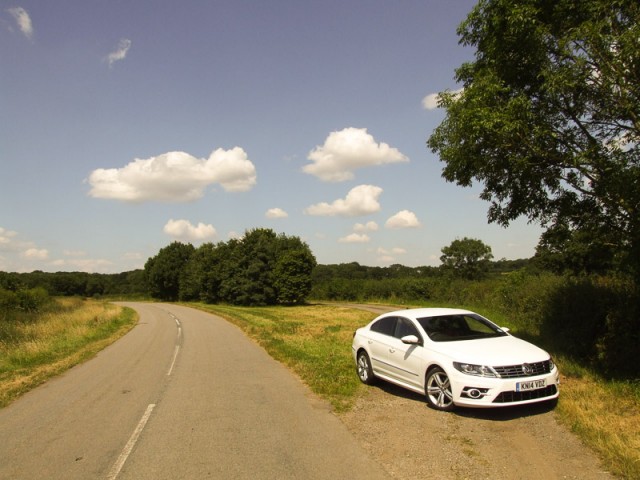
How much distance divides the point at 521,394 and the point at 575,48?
6229 mm

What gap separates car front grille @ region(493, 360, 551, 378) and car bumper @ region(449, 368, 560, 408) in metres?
0.06

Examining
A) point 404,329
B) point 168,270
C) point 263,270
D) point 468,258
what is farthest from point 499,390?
point 468,258

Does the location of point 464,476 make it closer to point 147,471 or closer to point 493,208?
point 147,471

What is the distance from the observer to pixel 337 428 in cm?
675

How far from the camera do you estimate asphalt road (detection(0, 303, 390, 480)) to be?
17.4ft

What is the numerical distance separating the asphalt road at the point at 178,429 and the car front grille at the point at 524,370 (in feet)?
8.17

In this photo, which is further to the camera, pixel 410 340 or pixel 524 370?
pixel 410 340

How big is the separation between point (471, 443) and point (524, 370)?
1.68m

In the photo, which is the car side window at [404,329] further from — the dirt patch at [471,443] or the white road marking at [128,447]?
the white road marking at [128,447]

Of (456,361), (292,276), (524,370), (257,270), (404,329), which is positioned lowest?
(524,370)

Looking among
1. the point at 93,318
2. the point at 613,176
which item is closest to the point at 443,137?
the point at 613,176

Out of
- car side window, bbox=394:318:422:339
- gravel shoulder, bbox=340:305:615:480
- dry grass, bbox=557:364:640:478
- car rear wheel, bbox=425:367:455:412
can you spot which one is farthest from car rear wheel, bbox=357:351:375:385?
dry grass, bbox=557:364:640:478

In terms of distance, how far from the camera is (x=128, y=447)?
6.11 meters

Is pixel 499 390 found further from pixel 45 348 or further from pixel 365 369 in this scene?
pixel 45 348
